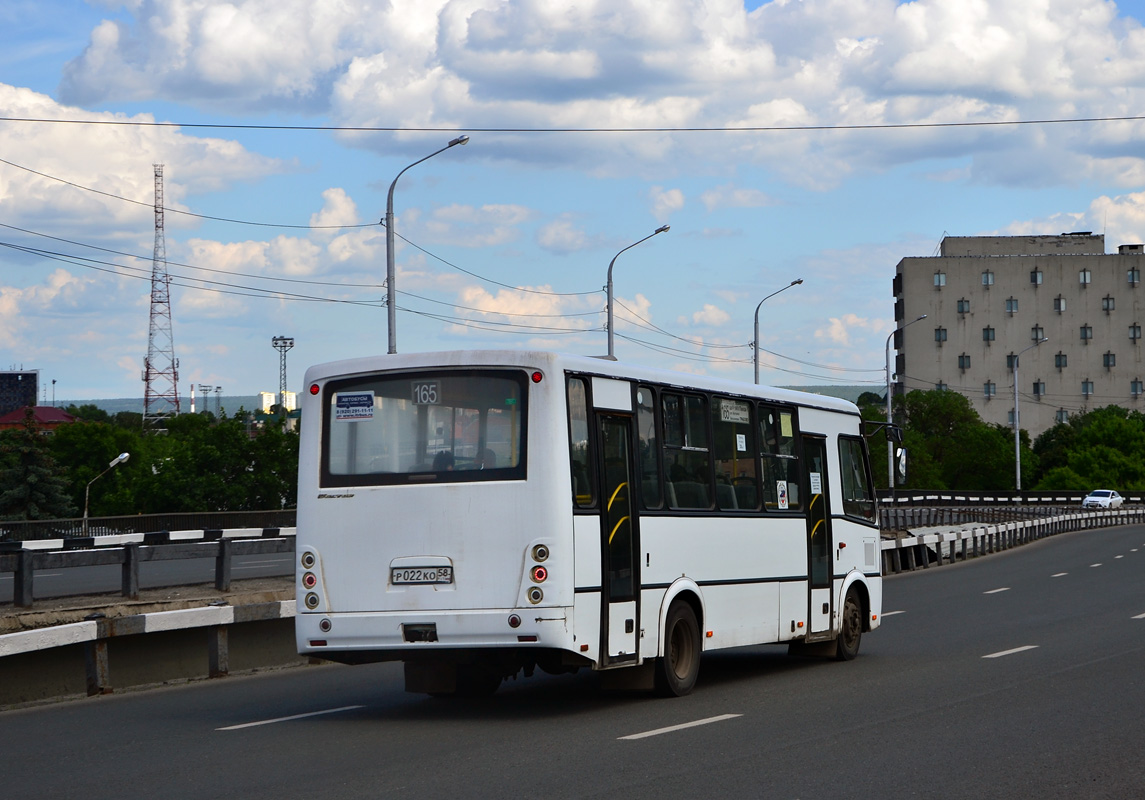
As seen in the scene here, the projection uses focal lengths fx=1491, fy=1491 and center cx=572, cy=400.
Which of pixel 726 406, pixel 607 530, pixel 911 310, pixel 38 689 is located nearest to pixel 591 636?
pixel 607 530

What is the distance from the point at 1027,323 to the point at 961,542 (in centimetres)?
9795

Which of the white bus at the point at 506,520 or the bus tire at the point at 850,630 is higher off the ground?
the white bus at the point at 506,520

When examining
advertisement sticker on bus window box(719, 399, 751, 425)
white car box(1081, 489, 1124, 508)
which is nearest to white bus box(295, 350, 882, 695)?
advertisement sticker on bus window box(719, 399, 751, 425)

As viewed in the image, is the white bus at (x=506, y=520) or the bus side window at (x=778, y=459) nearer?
the white bus at (x=506, y=520)

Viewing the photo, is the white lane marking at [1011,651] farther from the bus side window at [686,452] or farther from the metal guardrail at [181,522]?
the metal guardrail at [181,522]

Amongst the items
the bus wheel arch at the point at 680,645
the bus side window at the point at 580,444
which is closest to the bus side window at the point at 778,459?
the bus wheel arch at the point at 680,645

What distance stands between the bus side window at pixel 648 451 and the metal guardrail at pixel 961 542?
938 inches

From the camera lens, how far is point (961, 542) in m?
42.2

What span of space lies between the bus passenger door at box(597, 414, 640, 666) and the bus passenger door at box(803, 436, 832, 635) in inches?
152

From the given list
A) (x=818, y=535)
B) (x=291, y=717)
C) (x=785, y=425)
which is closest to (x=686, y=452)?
(x=785, y=425)

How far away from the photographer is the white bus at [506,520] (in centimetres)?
1126

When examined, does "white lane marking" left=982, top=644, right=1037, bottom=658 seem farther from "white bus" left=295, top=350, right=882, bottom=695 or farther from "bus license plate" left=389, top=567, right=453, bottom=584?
"bus license plate" left=389, top=567, right=453, bottom=584

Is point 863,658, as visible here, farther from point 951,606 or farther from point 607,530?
point 951,606

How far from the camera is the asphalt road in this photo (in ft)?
28.1
